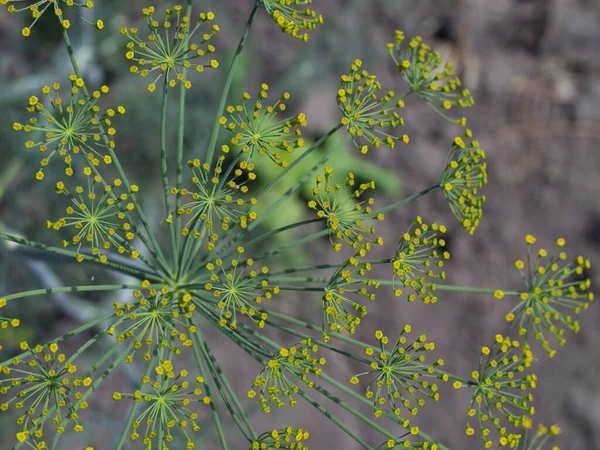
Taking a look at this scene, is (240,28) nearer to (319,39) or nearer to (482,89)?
(319,39)

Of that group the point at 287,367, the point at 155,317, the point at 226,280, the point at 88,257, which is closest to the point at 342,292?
the point at 287,367

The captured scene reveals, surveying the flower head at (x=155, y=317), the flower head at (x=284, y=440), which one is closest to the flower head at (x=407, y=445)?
the flower head at (x=284, y=440)

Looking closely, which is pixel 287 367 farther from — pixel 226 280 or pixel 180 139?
pixel 180 139

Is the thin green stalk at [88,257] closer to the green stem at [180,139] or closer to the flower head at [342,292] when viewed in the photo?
the green stem at [180,139]

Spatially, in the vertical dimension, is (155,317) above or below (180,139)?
below

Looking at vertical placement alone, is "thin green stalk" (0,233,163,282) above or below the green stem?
below

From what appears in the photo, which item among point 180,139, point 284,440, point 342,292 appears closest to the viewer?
point 284,440

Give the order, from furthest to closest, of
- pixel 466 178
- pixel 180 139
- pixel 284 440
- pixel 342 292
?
pixel 466 178 < pixel 180 139 < pixel 342 292 < pixel 284 440

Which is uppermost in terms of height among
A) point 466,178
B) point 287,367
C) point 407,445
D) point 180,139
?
point 180,139

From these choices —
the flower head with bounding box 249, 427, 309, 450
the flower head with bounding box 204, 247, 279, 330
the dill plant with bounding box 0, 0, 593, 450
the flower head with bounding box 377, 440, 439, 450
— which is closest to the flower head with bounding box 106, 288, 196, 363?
the dill plant with bounding box 0, 0, 593, 450

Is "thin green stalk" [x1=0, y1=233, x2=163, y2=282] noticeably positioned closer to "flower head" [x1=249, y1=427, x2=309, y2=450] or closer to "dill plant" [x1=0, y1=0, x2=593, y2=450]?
"dill plant" [x1=0, y1=0, x2=593, y2=450]

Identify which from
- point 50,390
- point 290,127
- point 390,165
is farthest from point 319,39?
point 50,390

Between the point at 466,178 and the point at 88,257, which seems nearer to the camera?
the point at 88,257
